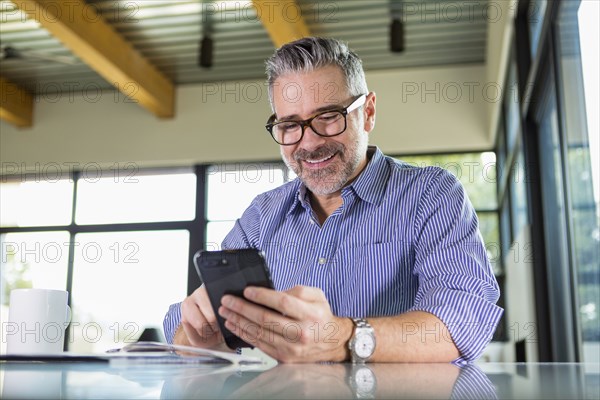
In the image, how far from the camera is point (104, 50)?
5613 mm

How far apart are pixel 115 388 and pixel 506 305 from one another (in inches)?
221

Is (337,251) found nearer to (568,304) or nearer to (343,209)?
(343,209)

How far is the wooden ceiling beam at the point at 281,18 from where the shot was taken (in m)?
4.95

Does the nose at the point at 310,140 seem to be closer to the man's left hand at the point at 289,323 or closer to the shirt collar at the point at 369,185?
the shirt collar at the point at 369,185

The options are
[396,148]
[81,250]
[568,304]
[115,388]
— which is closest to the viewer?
[115,388]

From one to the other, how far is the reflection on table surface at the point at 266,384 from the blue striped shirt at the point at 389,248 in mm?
575

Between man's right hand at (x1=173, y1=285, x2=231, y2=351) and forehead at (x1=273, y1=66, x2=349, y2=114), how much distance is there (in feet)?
1.88

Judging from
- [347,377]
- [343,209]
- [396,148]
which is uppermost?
[396,148]

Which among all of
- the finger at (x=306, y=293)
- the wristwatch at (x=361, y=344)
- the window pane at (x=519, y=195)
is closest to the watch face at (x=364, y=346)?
the wristwatch at (x=361, y=344)

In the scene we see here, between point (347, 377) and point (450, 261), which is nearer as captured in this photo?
point (347, 377)

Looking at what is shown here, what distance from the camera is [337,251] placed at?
158cm

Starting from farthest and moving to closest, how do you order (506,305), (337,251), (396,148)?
(396,148) → (506,305) → (337,251)

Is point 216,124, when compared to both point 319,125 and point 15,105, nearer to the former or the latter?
point 15,105

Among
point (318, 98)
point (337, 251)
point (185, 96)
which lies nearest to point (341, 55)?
point (318, 98)
